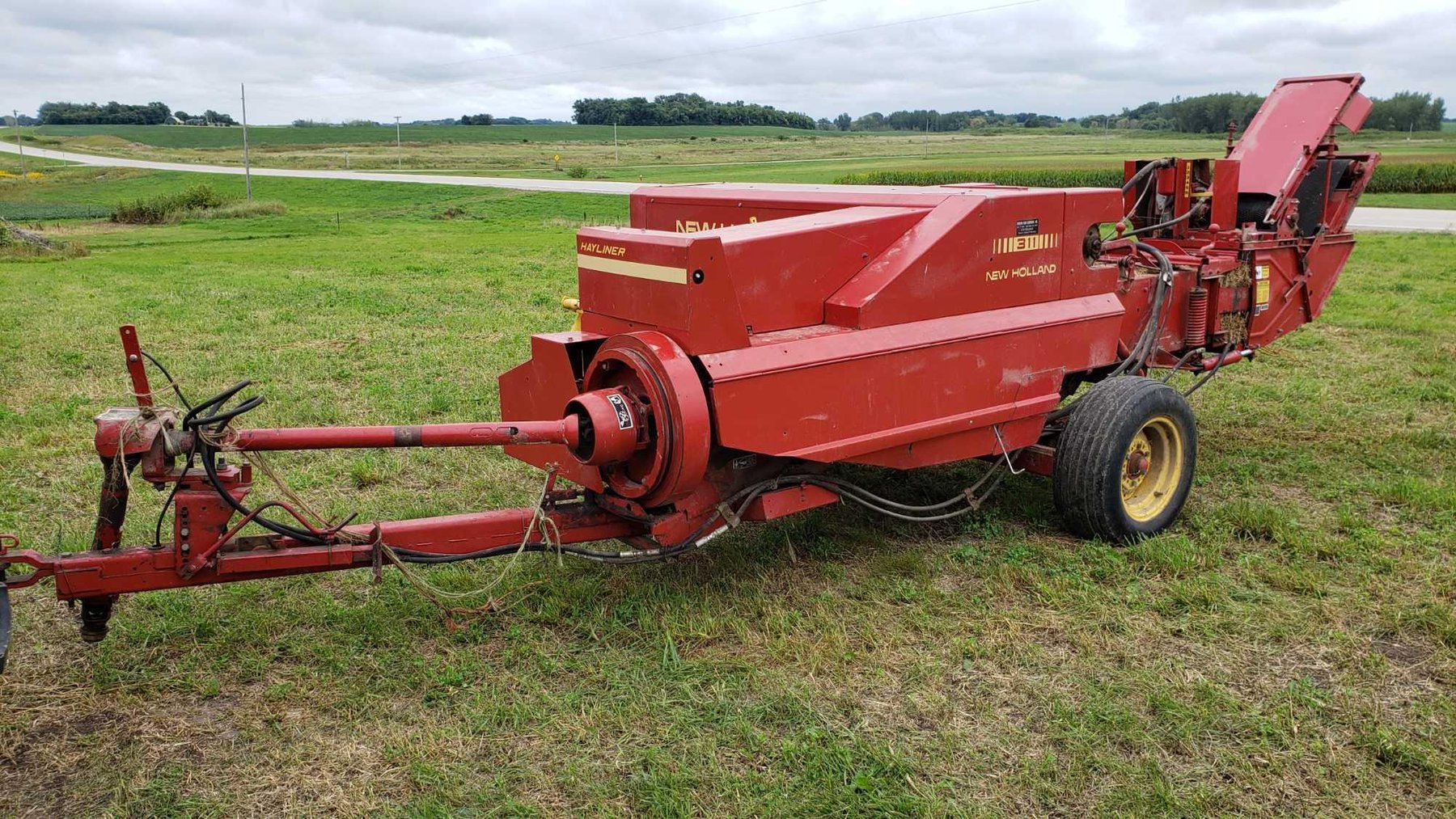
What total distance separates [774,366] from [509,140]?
91.2 m

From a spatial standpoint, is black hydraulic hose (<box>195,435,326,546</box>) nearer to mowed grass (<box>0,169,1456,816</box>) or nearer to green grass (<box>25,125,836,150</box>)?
mowed grass (<box>0,169,1456,816</box>)

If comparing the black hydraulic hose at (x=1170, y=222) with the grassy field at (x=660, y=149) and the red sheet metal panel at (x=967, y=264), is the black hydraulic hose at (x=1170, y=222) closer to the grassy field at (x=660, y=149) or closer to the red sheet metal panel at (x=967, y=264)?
the red sheet metal panel at (x=967, y=264)

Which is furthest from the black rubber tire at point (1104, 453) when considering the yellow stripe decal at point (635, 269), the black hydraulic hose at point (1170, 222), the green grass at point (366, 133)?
the green grass at point (366, 133)

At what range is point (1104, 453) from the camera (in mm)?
5203

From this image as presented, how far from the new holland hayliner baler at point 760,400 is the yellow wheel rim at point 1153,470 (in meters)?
0.01

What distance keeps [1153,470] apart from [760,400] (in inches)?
98.2

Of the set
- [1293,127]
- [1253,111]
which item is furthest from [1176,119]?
[1293,127]

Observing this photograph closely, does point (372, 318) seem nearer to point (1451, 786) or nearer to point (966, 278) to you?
point (966, 278)

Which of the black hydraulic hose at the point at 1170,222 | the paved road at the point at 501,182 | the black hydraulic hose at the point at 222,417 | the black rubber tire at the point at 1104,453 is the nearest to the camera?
the black hydraulic hose at the point at 222,417

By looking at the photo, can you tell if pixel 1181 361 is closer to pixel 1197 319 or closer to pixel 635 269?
pixel 1197 319

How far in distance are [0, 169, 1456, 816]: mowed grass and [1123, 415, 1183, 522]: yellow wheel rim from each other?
21 cm

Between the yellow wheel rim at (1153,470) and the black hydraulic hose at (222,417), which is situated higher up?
the black hydraulic hose at (222,417)

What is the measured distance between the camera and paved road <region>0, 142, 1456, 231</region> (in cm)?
2125

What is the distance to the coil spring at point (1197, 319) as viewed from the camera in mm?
6449
